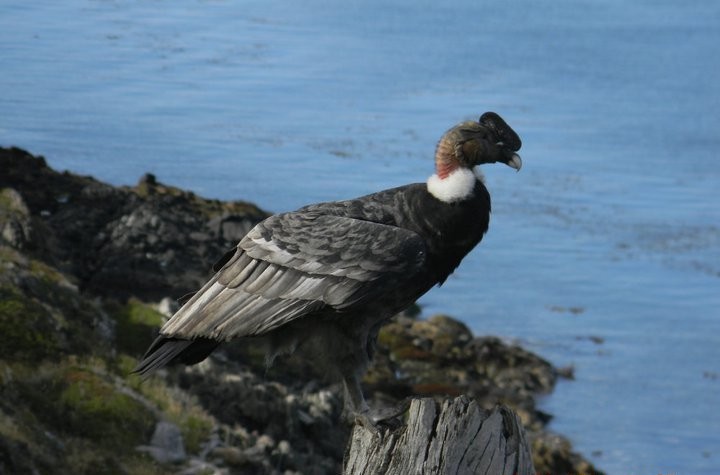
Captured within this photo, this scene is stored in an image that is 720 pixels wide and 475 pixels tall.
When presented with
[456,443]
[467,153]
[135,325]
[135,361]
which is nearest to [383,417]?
[456,443]

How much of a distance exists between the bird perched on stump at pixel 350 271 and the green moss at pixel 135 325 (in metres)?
13.6

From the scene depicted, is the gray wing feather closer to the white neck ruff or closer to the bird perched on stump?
the bird perched on stump

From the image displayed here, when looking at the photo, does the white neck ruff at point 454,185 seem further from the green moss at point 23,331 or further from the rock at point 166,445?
the green moss at point 23,331

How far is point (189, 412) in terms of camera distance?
2022 centimetres

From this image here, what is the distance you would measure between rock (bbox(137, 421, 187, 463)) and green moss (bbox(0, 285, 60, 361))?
2.22 metres

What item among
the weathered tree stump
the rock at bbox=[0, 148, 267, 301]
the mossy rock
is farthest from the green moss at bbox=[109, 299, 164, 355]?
the weathered tree stump

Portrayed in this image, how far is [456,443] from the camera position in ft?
24.2

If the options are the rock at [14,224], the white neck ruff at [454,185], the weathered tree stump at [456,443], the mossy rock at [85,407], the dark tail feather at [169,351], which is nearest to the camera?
the weathered tree stump at [456,443]

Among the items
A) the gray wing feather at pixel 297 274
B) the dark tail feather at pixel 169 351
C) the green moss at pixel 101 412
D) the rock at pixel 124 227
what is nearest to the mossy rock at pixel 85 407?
the green moss at pixel 101 412

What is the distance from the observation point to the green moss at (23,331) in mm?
19328

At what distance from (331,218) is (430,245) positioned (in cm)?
86

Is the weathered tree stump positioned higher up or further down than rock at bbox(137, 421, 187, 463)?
higher up

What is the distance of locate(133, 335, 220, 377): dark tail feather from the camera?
9.81 m

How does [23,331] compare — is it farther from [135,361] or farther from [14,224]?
[14,224]
